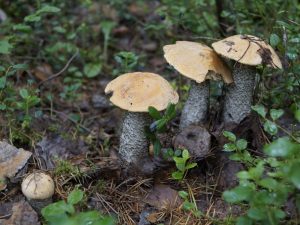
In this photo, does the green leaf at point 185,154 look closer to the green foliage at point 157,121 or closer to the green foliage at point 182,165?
the green foliage at point 182,165

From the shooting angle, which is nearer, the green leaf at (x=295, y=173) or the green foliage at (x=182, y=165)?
the green leaf at (x=295, y=173)

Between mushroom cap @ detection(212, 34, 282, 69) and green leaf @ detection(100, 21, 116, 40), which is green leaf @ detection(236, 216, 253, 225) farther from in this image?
green leaf @ detection(100, 21, 116, 40)

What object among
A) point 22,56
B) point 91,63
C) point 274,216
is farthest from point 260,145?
point 22,56

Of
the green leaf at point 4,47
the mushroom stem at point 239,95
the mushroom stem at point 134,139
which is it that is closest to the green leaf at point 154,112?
the mushroom stem at point 134,139

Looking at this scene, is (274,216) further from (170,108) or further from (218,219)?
(170,108)

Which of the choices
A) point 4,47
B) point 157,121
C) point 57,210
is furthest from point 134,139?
point 4,47

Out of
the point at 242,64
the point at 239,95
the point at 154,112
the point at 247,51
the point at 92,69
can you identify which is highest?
the point at 247,51

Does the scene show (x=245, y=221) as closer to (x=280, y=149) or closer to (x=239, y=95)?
(x=280, y=149)
